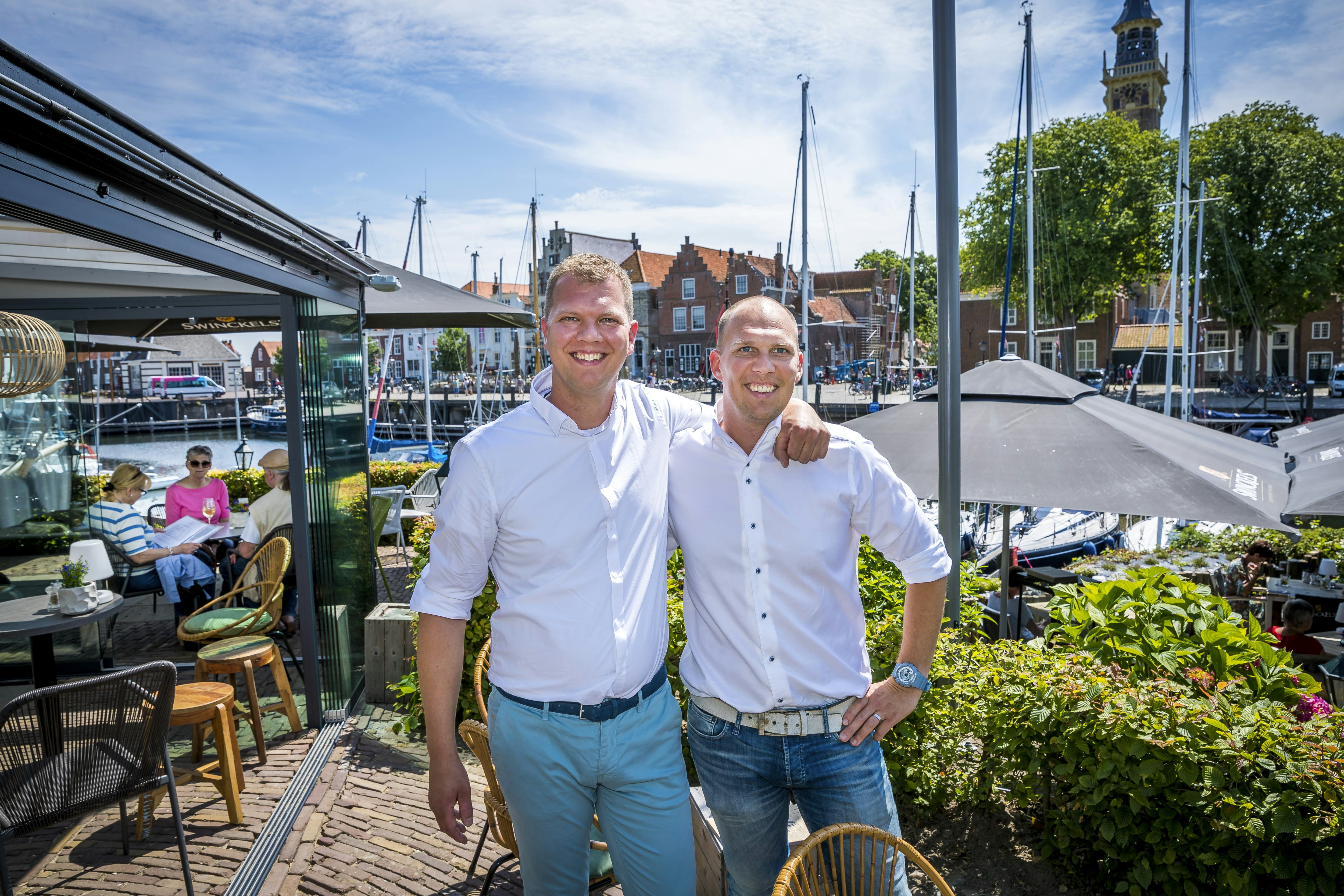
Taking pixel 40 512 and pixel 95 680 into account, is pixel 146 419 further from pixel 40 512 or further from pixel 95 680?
pixel 95 680

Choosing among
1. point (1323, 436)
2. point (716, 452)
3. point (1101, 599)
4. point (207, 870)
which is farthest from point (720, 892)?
point (1323, 436)

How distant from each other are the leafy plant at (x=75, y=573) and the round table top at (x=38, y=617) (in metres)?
0.18

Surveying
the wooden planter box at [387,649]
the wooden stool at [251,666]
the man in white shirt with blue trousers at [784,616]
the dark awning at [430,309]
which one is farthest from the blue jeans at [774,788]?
the dark awning at [430,309]

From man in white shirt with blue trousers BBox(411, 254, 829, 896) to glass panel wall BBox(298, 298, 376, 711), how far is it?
3600 millimetres

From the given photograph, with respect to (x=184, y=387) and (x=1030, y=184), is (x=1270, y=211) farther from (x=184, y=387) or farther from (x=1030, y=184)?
(x=184, y=387)

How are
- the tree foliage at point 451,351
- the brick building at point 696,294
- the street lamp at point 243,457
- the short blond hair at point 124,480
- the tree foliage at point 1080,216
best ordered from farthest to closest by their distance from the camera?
the tree foliage at point 451,351, the brick building at point 696,294, the tree foliage at point 1080,216, the street lamp at point 243,457, the short blond hair at point 124,480

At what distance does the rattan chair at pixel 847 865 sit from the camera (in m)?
1.84

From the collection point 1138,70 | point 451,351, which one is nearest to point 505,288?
point 451,351

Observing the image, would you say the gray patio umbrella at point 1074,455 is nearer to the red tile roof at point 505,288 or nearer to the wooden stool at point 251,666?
the wooden stool at point 251,666

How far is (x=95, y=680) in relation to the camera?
126 inches

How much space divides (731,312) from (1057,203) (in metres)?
41.6

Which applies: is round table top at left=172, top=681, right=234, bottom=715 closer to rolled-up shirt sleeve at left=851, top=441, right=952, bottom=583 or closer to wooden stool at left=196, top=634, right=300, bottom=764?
wooden stool at left=196, top=634, right=300, bottom=764

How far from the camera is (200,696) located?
→ 4234 mm

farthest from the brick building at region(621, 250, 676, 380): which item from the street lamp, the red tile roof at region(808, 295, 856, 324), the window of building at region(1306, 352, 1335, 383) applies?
the street lamp
